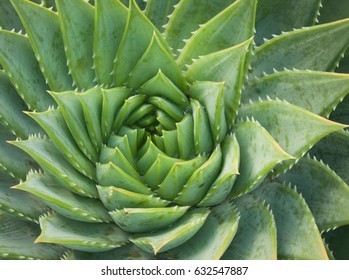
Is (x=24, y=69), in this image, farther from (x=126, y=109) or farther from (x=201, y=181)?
(x=201, y=181)

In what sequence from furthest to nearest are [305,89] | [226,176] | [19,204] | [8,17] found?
[8,17] < [19,204] < [305,89] < [226,176]

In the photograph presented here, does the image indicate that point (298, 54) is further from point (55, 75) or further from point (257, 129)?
point (55, 75)

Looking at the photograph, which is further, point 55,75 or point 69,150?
point 55,75

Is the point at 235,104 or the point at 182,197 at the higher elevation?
the point at 235,104

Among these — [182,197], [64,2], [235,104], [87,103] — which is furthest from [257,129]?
[64,2]

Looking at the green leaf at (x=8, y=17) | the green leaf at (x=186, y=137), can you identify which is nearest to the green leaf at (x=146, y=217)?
the green leaf at (x=186, y=137)

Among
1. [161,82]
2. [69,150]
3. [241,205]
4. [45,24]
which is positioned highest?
[45,24]

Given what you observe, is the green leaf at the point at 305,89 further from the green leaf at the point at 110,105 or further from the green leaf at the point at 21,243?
the green leaf at the point at 21,243

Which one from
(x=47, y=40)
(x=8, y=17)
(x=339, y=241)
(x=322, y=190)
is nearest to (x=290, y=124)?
(x=322, y=190)
